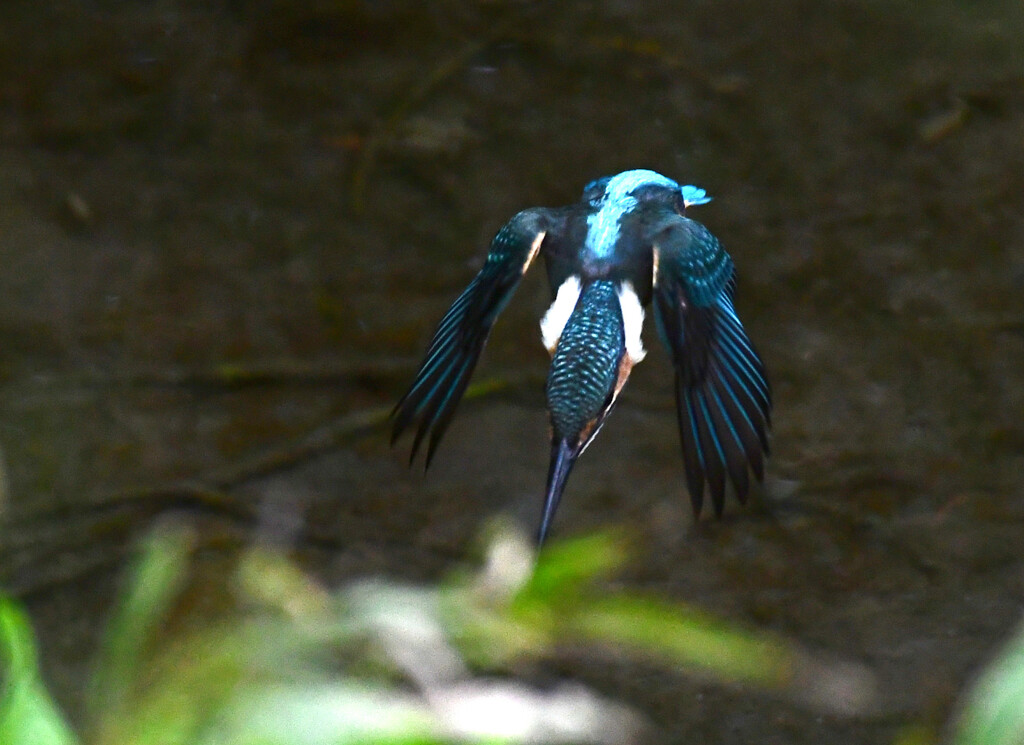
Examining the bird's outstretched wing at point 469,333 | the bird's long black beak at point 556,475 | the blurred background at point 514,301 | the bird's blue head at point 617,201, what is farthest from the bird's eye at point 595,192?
the blurred background at point 514,301

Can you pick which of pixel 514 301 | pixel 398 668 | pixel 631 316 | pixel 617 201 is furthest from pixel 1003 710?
pixel 514 301

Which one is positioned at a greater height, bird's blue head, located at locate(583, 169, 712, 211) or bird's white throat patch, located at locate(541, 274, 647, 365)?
bird's blue head, located at locate(583, 169, 712, 211)

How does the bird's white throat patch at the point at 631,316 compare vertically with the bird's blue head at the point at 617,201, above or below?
below

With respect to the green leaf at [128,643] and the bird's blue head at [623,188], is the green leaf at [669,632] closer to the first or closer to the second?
the green leaf at [128,643]

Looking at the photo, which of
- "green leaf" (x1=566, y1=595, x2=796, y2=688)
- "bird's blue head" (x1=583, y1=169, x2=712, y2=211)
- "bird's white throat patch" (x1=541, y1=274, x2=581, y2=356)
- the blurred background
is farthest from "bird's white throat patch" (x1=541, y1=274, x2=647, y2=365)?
the blurred background

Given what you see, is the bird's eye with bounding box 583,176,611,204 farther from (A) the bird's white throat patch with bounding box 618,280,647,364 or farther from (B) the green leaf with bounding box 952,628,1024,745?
(B) the green leaf with bounding box 952,628,1024,745

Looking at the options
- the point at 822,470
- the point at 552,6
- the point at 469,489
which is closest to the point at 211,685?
the point at 469,489
